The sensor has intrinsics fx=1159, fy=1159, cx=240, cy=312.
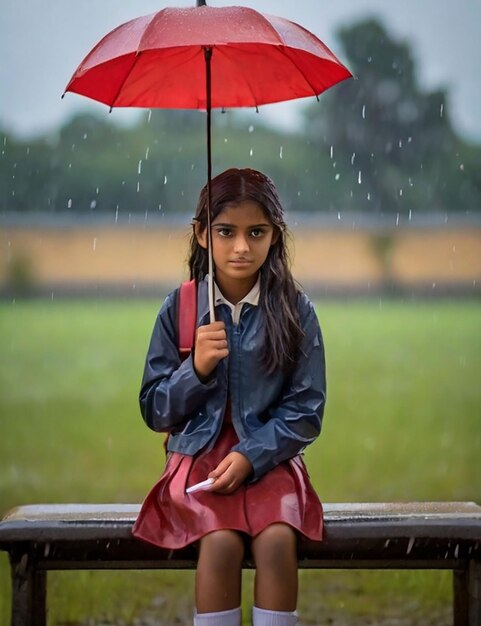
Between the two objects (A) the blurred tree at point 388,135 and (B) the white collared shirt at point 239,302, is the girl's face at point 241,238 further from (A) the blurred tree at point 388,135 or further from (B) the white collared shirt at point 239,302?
(A) the blurred tree at point 388,135

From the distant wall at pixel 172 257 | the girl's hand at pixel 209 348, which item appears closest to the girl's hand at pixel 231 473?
the girl's hand at pixel 209 348

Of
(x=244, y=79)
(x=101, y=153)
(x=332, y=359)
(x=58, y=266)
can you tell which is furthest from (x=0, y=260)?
(x=244, y=79)

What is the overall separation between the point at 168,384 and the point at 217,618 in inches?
25.5

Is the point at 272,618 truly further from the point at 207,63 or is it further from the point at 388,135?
the point at 388,135

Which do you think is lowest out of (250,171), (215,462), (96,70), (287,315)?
(215,462)

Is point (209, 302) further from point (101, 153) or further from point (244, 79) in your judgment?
point (101, 153)

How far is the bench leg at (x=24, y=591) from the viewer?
345cm

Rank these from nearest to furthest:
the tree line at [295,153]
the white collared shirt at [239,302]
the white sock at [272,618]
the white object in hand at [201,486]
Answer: the white sock at [272,618] < the white object in hand at [201,486] < the white collared shirt at [239,302] < the tree line at [295,153]

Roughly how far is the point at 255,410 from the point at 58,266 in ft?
41.2

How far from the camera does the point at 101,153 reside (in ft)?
50.4

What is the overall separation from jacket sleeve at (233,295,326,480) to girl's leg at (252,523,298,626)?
187 millimetres

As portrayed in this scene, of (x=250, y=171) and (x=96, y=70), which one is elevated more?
(x=96, y=70)

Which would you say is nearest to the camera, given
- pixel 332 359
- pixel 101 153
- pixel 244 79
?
pixel 244 79

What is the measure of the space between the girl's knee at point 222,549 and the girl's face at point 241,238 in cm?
72
